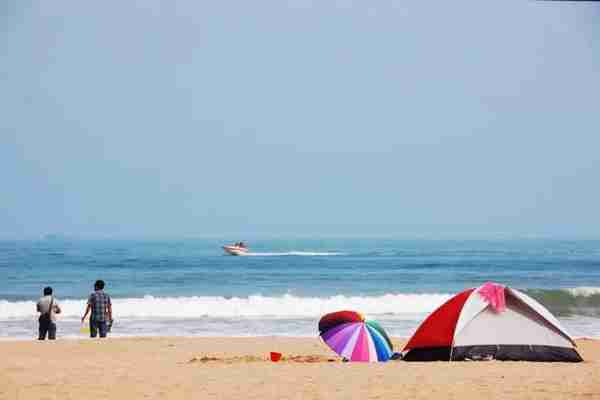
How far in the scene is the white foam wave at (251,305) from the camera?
3125cm

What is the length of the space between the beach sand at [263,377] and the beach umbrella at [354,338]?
0.42 meters

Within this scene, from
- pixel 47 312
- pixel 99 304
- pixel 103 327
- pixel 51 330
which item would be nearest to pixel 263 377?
pixel 99 304

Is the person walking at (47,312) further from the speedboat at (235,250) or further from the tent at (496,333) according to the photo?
the speedboat at (235,250)

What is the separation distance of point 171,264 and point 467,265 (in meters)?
19.3

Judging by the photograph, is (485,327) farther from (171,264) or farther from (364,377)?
(171,264)


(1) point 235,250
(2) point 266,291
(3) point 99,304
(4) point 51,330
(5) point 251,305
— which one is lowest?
(4) point 51,330

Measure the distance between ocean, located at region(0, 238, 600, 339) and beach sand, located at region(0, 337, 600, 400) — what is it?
6.84m

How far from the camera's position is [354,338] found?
14.7 metres

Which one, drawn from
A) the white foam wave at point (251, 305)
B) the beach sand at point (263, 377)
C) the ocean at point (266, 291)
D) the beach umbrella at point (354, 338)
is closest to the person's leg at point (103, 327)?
the beach sand at point (263, 377)

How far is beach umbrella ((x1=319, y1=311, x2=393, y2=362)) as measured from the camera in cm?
1464

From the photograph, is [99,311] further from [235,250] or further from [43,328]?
[235,250]

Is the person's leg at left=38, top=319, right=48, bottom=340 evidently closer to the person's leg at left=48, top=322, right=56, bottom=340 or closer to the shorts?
the person's leg at left=48, top=322, right=56, bottom=340

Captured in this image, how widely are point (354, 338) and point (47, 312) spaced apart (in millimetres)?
6801

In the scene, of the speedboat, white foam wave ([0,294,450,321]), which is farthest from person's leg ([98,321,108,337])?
the speedboat
